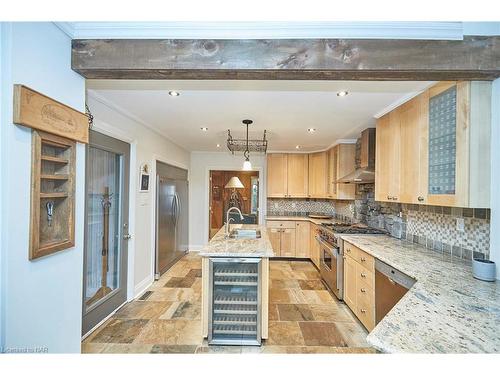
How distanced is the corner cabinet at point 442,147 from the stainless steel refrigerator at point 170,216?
341 centimetres

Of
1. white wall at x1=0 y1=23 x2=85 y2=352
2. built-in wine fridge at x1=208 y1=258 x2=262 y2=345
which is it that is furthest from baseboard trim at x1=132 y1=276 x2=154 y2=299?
white wall at x1=0 y1=23 x2=85 y2=352

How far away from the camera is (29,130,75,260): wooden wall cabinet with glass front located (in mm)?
1358

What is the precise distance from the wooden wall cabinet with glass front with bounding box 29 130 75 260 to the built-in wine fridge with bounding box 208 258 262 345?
1278 mm

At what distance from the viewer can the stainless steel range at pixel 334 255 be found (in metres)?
3.50

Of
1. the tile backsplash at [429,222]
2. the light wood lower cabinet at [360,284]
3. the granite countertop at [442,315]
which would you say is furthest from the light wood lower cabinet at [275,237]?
the granite countertop at [442,315]

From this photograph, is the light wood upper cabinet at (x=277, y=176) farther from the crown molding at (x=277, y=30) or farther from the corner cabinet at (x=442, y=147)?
the crown molding at (x=277, y=30)

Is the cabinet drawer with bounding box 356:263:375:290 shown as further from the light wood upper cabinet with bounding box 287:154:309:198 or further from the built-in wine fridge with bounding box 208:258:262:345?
the light wood upper cabinet with bounding box 287:154:309:198

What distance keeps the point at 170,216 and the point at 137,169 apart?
153 cm

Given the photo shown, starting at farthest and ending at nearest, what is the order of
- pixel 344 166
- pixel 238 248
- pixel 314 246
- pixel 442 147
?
pixel 314 246
pixel 344 166
pixel 238 248
pixel 442 147

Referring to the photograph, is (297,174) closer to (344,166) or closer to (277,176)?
(277,176)

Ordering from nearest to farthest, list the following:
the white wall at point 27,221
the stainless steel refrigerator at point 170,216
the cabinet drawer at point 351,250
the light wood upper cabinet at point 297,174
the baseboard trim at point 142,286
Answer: the white wall at point 27,221
the cabinet drawer at point 351,250
the baseboard trim at point 142,286
the stainless steel refrigerator at point 170,216
the light wood upper cabinet at point 297,174

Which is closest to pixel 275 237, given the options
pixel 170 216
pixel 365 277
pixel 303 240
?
pixel 303 240

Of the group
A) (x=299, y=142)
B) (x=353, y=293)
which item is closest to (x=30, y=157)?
(x=353, y=293)

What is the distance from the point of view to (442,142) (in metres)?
2.09
